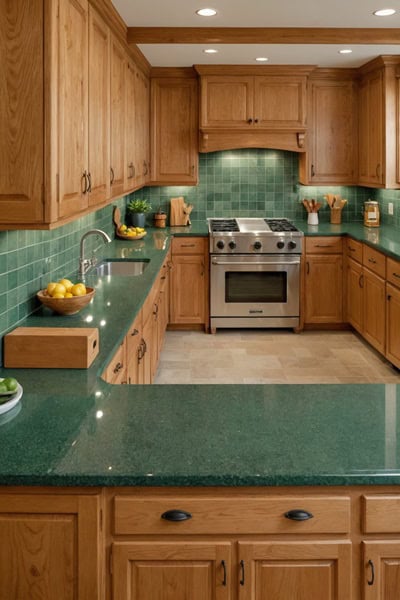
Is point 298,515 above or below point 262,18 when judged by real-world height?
below

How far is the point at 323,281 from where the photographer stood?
21.9ft

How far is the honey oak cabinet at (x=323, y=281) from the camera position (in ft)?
21.6

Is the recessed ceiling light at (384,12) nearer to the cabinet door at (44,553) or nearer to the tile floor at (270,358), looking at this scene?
the tile floor at (270,358)

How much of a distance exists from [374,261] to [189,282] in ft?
6.17

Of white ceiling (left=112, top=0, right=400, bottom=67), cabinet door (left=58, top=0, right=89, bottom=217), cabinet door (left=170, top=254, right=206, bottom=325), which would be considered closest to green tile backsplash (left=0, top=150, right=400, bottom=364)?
cabinet door (left=170, top=254, right=206, bottom=325)

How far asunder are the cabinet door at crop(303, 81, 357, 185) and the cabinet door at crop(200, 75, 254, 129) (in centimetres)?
66

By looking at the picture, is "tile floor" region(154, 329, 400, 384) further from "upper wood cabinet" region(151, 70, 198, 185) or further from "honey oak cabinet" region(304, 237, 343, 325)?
"upper wood cabinet" region(151, 70, 198, 185)

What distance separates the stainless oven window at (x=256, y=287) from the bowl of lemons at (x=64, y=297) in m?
3.54

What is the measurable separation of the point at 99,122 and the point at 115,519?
93.6 inches

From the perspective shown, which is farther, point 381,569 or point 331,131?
point 331,131

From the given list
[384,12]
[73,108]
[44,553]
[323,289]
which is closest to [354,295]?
[323,289]

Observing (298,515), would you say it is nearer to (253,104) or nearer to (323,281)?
(323,281)

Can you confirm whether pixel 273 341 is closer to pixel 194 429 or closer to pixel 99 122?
pixel 99 122

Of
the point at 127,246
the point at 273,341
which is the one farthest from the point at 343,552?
the point at 273,341
